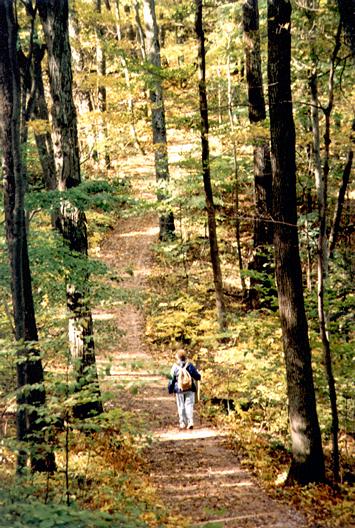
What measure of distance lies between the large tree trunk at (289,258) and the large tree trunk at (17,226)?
12.5 feet

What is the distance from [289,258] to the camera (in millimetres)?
7949

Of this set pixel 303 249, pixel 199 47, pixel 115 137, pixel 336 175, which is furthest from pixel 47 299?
pixel 115 137

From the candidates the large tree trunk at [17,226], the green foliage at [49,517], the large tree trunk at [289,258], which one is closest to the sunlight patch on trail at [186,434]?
the large tree trunk at [289,258]

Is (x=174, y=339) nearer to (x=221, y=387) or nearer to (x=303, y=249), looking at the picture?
(x=221, y=387)

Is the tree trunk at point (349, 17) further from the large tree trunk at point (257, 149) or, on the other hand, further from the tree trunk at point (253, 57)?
the tree trunk at point (253, 57)

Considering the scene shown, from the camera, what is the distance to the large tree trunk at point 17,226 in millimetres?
7184

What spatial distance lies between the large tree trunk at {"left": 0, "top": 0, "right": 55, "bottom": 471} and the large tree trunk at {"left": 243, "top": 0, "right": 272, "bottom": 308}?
6.23 meters

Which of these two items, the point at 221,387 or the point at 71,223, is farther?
the point at 221,387

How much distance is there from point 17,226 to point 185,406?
5565 mm

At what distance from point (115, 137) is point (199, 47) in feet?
37.1

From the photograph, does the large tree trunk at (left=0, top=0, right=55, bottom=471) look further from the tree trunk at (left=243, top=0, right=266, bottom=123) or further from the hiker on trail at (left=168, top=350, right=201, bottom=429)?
the tree trunk at (left=243, top=0, right=266, bottom=123)

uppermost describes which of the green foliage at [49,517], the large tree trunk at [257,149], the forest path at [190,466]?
the large tree trunk at [257,149]

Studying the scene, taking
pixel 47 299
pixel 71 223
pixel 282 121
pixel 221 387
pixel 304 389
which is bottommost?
pixel 221 387

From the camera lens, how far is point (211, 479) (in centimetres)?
902
